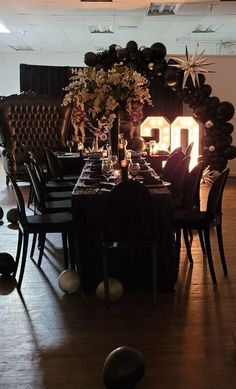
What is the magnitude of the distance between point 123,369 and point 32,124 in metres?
7.14

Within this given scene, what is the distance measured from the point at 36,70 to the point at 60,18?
7.14 ft

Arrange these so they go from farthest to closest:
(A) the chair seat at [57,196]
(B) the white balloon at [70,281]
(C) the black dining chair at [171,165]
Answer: (C) the black dining chair at [171,165], (A) the chair seat at [57,196], (B) the white balloon at [70,281]

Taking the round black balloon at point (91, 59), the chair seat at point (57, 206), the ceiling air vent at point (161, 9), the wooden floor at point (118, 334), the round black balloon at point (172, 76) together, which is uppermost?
the ceiling air vent at point (161, 9)

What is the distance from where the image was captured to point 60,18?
383 inches

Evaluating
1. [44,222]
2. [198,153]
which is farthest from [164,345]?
[198,153]

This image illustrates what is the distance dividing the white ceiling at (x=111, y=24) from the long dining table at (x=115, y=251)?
224 inches

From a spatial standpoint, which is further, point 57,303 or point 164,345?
point 57,303

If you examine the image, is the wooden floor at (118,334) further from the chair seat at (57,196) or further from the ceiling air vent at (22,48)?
the ceiling air vent at (22,48)

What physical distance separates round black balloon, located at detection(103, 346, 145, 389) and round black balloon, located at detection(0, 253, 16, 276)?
1.85 meters

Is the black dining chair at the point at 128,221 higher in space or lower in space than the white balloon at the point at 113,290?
higher

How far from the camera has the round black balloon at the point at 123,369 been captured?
2.35 m

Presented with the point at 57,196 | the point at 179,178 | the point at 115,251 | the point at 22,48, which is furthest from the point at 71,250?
the point at 22,48

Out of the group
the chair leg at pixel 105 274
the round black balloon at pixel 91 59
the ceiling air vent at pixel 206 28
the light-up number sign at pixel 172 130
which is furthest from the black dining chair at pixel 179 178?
the ceiling air vent at pixel 206 28

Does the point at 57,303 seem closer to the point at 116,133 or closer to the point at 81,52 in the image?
the point at 116,133
